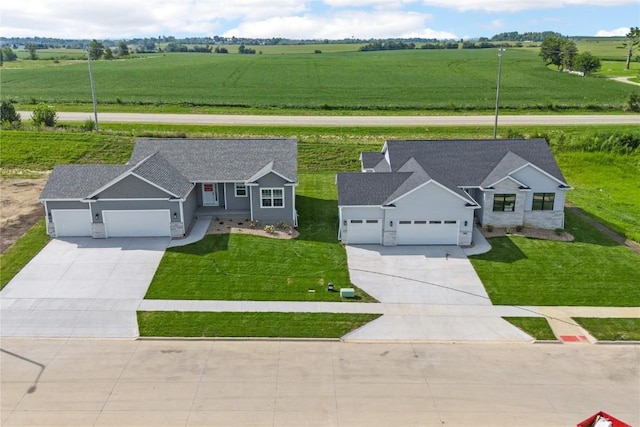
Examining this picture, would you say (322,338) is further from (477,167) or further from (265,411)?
(477,167)

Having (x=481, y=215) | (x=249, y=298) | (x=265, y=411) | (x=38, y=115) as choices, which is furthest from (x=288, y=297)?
(x=38, y=115)

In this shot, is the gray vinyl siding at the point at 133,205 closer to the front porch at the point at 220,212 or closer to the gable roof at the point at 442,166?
the front porch at the point at 220,212

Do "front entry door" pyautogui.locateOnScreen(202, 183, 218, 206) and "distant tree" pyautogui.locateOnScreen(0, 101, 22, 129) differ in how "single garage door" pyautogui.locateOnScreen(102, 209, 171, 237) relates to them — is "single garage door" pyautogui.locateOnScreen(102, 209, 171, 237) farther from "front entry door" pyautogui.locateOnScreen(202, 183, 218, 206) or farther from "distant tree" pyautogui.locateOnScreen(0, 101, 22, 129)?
"distant tree" pyautogui.locateOnScreen(0, 101, 22, 129)

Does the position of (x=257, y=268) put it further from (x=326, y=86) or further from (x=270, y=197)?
(x=326, y=86)

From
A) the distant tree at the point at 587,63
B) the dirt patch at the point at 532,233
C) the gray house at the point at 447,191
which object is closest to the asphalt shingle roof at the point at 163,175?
the gray house at the point at 447,191

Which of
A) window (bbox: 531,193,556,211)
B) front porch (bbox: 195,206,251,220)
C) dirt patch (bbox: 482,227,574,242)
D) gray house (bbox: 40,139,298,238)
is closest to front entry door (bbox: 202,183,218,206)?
gray house (bbox: 40,139,298,238)

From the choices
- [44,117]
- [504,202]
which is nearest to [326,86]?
[44,117]
